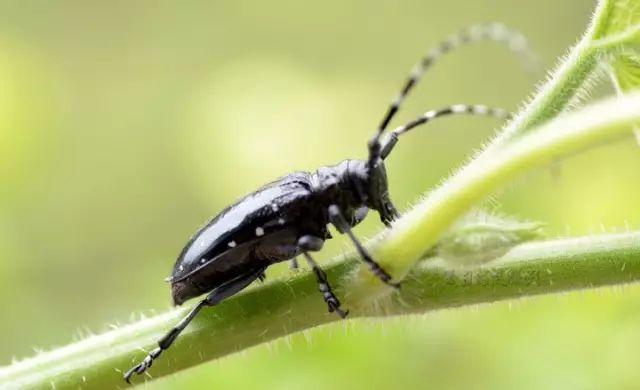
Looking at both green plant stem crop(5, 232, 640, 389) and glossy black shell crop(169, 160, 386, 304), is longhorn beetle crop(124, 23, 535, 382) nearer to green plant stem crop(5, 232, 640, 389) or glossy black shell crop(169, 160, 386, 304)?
glossy black shell crop(169, 160, 386, 304)

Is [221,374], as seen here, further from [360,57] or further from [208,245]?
[360,57]

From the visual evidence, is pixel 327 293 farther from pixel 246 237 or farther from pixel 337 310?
pixel 246 237

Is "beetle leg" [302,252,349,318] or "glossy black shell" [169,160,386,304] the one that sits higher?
"glossy black shell" [169,160,386,304]

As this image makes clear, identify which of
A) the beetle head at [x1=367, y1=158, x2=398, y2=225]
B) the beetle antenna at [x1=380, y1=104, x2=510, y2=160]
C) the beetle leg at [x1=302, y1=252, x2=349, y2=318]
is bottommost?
the beetle leg at [x1=302, y1=252, x2=349, y2=318]

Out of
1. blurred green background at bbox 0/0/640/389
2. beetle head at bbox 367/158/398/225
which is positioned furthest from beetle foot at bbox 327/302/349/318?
beetle head at bbox 367/158/398/225

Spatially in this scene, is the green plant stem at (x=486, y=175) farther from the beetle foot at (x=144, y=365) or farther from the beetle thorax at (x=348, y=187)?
the beetle thorax at (x=348, y=187)

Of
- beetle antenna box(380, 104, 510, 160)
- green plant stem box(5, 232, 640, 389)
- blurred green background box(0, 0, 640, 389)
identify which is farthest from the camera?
blurred green background box(0, 0, 640, 389)
